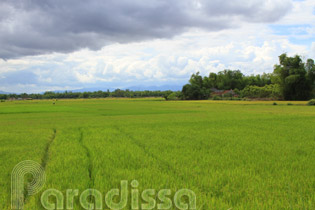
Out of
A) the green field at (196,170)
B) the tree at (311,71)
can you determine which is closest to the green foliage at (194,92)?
the tree at (311,71)

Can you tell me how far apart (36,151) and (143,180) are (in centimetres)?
486

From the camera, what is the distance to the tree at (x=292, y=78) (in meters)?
58.7

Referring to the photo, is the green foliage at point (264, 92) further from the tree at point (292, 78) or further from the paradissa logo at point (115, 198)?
the paradissa logo at point (115, 198)

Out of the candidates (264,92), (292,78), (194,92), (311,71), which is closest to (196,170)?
(292,78)

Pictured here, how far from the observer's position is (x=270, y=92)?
67.2 meters

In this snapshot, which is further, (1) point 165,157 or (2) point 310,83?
(2) point 310,83

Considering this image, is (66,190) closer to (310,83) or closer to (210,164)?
(210,164)

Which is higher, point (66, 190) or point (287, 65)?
point (287, 65)

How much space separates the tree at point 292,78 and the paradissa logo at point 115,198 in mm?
62704

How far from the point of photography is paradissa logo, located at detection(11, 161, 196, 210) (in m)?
4.04

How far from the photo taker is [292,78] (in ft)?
189

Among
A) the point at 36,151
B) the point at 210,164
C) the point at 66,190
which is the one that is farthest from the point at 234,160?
the point at 36,151

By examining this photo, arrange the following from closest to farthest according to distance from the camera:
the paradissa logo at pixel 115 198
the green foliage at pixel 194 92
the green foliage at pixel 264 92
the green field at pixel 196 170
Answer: the paradissa logo at pixel 115 198
the green field at pixel 196 170
the green foliage at pixel 264 92
the green foliage at pixel 194 92

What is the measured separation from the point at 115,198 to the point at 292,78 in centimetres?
6345
